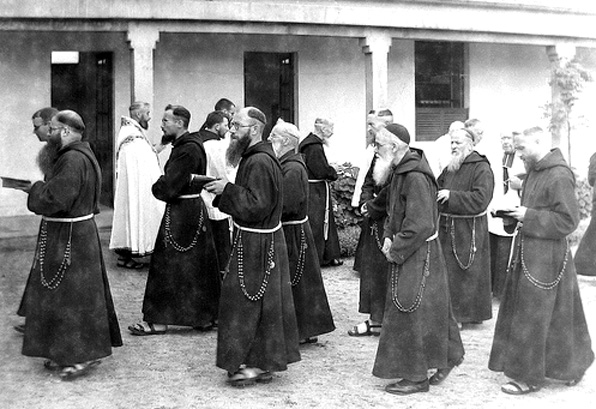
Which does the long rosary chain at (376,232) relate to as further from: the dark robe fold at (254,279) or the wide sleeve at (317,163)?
the wide sleeve at (317,163)

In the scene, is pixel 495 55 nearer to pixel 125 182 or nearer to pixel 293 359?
pixel 125 182

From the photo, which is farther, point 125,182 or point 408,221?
point 125,182

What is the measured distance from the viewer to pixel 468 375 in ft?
19.6

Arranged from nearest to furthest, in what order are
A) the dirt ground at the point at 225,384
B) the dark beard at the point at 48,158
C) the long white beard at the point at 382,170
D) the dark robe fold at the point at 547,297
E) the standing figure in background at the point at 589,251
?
the dirt ground at the point at 225,384
the dark robe fold at the point at 547,297
the long white beard at the point at 382,170
the dark beard at the point at 48,158
the standing figure in background at the point at 589,251

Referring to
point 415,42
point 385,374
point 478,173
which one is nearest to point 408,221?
point 385,374

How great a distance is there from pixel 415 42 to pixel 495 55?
177 centimetres

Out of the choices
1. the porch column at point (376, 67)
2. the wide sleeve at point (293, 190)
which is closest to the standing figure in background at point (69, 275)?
the wide sleeve at point (293, 190)

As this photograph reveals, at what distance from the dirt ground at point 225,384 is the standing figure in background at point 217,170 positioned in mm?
1334

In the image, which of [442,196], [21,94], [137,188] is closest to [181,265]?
[442,196]

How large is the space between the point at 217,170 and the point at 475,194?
2.61 metres

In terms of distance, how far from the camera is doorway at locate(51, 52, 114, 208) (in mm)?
13570

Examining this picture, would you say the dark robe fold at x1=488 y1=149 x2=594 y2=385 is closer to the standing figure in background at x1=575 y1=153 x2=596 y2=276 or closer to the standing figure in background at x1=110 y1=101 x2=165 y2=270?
the standing figure in background at x1=575 y1=153 x2=596 y2=276

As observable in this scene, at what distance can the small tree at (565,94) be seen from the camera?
14570 millimetres

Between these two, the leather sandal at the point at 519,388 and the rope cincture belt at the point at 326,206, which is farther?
the rope cincture belt at the point at 326,206
